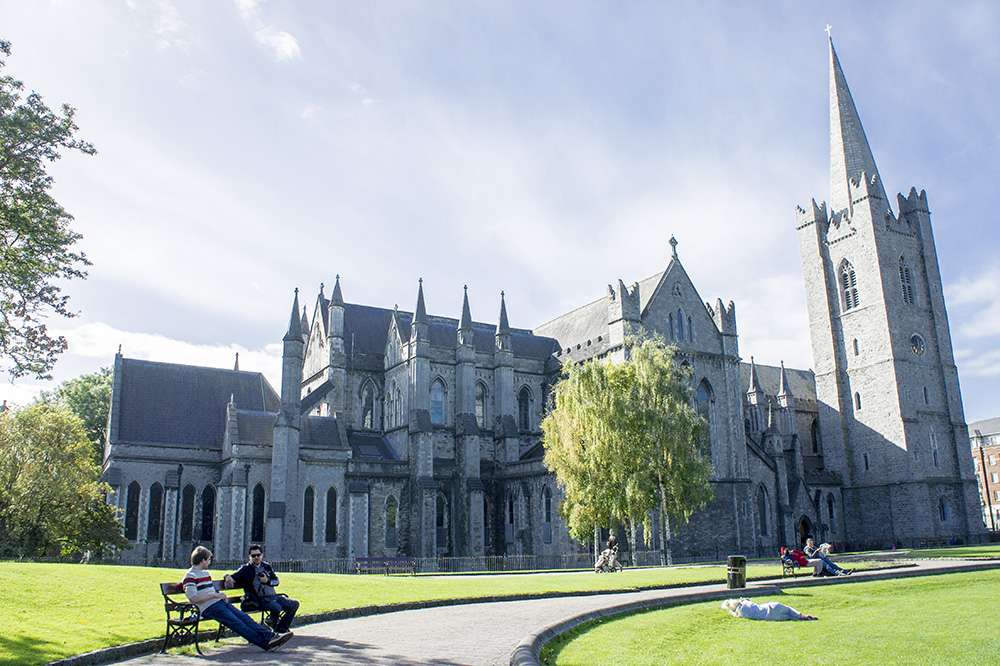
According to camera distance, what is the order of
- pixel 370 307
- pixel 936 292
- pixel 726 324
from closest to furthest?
pixel 726 324, pixel 370 307, pixel 936 292

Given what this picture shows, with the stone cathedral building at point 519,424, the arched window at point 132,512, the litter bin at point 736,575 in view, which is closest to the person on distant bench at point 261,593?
the litter bin at point 736,575

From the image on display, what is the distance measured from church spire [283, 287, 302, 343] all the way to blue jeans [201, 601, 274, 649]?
3760 centimetres

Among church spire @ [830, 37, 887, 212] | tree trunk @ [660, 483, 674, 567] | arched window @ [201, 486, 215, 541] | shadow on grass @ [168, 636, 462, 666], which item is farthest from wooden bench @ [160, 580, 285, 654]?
church spire @ [830, 37, 887, 212]

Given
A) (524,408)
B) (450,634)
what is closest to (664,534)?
(524,408)

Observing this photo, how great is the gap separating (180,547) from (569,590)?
3075 cm

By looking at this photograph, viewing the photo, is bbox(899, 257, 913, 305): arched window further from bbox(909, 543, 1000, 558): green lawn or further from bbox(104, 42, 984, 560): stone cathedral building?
bbox(909, 543, 1000, 558): green lawn

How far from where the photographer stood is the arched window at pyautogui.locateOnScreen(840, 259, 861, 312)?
68.2m

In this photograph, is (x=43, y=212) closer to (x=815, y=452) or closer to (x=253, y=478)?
(x=253, y=478)

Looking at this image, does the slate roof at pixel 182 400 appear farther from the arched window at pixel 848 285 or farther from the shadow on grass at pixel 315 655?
the arched window at pixel 848 285

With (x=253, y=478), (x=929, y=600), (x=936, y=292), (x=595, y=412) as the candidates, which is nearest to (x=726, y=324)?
(x=595, y=412)

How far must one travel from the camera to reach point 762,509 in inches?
2191

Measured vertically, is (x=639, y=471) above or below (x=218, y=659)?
above

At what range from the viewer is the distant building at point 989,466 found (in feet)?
341

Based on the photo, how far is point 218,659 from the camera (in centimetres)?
1227
